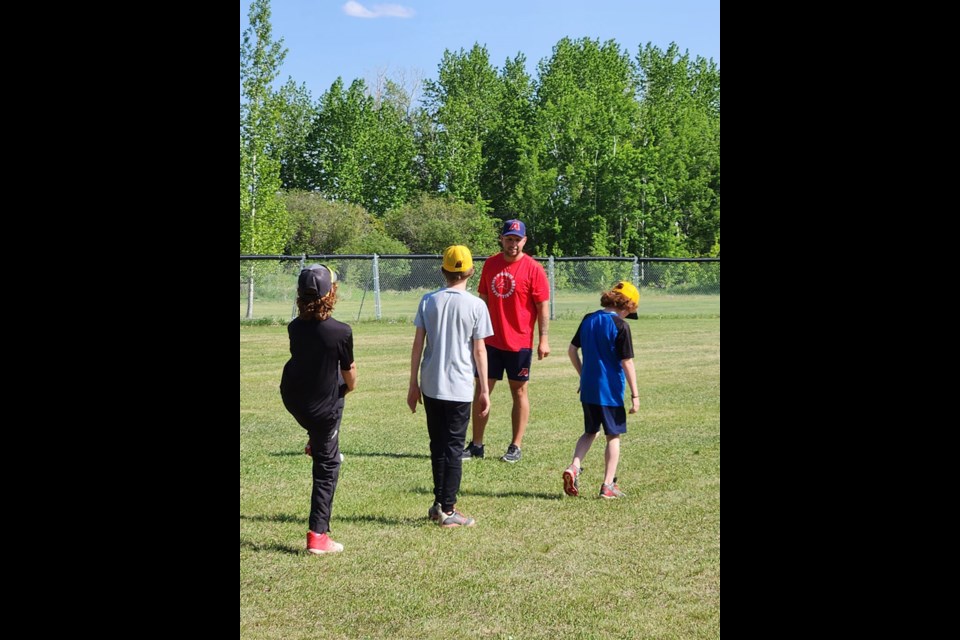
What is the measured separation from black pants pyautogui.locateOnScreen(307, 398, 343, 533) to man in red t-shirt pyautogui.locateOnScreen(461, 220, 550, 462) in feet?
10.0

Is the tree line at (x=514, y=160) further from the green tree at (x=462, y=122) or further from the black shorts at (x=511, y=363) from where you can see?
the black shorts at (x=511, y=363)

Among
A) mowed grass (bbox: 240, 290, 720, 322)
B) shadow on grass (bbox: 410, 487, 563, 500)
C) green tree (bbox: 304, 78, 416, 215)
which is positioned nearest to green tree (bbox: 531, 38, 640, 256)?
green tree (bbox: 304, 78, 416, 215)

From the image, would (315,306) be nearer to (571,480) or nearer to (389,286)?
(571,480)

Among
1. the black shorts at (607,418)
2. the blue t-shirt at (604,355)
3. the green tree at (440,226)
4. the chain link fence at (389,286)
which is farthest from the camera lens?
the green tree at (440,226)

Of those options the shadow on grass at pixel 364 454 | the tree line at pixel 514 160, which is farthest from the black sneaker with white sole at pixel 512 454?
the tree line at pixel 514 160

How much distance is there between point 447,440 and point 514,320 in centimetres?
261

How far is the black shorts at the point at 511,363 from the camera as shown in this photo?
347 inches

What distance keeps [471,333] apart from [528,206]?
5208 centimetres

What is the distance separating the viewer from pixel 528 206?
191 ft

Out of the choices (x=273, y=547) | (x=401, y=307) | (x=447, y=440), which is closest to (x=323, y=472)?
(x=273, y=547)

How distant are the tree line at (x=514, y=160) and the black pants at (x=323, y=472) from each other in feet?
144

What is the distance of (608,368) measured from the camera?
23.3 feet

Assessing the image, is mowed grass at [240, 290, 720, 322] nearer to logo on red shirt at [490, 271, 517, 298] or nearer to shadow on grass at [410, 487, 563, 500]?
logo on red shirt at [490, 271, 517, 298]
